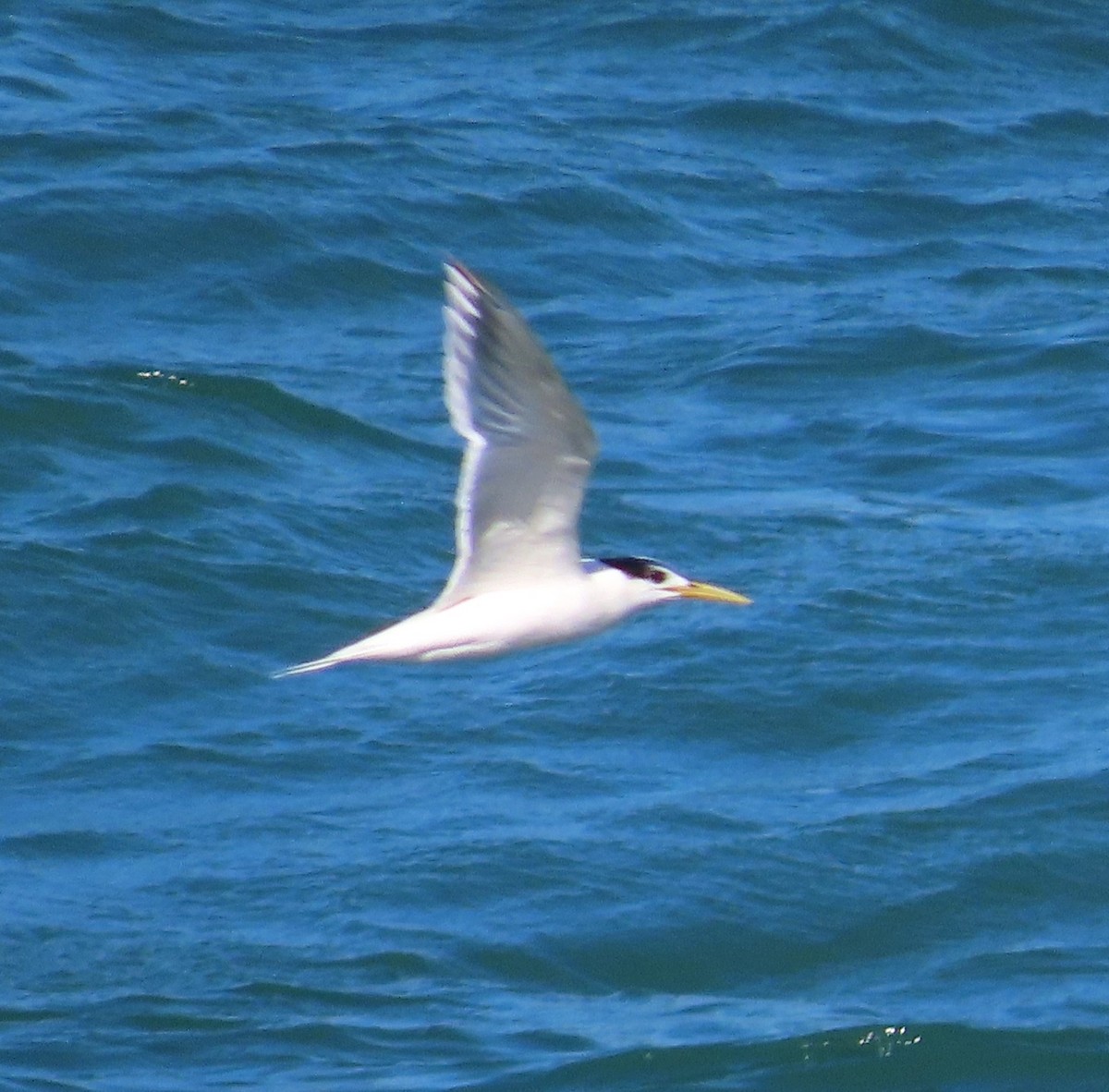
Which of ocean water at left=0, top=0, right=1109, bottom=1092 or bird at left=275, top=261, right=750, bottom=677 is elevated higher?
ocean water at left=0, top=0, right=1109, bottom=1092

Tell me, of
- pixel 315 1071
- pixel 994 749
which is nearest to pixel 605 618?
pixel 315 1071

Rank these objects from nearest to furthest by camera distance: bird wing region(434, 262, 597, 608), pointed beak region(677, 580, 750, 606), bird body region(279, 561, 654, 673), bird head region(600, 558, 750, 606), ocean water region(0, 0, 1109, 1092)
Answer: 1. bird wing region(434, 262, 597, 608)
2. bird body region(279, 561, 654, 673)
3. bird head region(600, 558, 750, 606)
4. pointed beak region(677, 580, 750, 606)
5. ocean water region(0, 0, 1109, 1092)

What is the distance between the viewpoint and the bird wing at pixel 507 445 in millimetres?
9305

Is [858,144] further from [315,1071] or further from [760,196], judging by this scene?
[315,1071]

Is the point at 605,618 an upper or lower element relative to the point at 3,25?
lower

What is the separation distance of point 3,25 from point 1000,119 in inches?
307

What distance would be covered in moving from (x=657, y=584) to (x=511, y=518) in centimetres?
84

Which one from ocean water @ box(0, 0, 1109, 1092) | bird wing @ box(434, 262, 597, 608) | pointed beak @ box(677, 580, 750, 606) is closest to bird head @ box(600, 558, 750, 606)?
pointed beak @ box(677, 580, 750, 606)

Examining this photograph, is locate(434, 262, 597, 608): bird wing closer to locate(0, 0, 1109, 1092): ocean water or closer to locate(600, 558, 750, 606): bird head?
locate(600, 558, 750, 606): bird head

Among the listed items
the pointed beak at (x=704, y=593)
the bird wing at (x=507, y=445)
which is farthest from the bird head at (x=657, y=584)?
the bird wing at (x=507, y=445)

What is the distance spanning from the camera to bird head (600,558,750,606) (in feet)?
35.0

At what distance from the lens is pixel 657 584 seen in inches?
423

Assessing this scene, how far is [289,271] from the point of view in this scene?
738 inches

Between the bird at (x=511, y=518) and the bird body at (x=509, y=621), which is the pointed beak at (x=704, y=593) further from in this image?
the bird body at (x=509, y=621)
